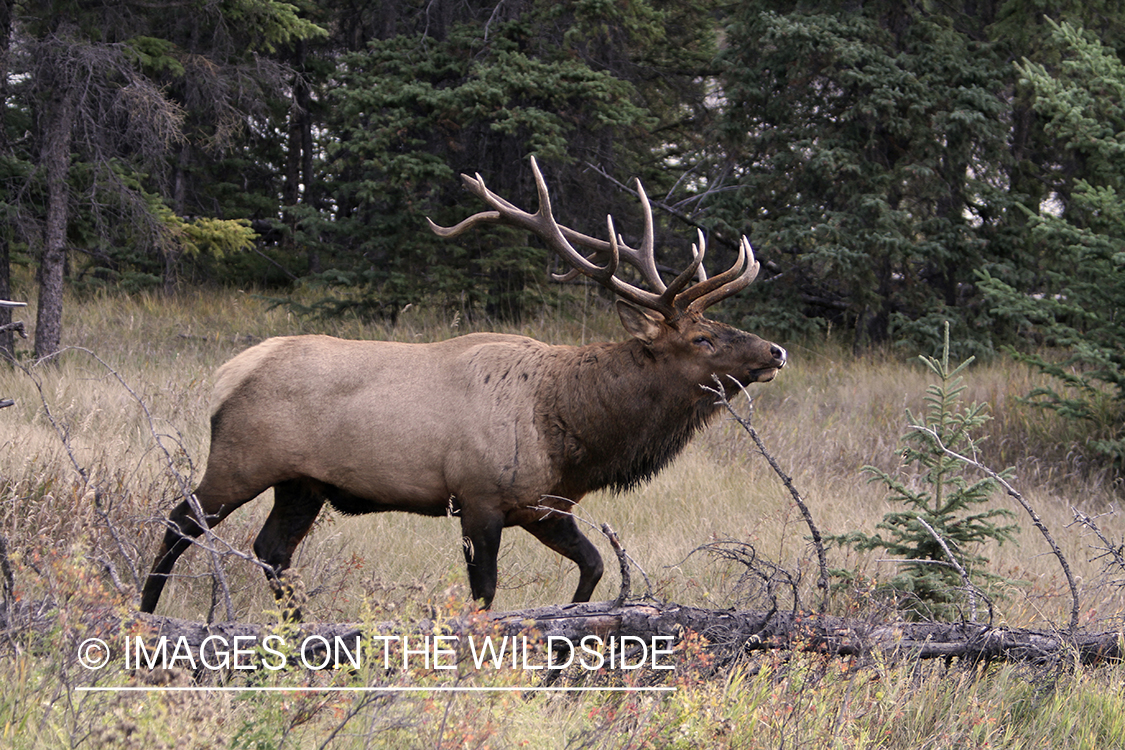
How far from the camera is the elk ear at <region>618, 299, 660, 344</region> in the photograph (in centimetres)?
495

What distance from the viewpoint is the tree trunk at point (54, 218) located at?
30.1 feet

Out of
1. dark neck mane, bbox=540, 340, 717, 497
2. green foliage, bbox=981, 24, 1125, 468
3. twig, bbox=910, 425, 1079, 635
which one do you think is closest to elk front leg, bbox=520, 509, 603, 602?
dark neck mane, bbox=540, 340, 717, 497

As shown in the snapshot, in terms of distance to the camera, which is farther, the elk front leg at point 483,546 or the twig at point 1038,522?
the elk front leg at point 483,546

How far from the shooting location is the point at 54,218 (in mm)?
9242

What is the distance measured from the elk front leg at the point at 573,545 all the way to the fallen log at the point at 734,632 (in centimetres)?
112

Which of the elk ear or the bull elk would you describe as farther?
the elk ear

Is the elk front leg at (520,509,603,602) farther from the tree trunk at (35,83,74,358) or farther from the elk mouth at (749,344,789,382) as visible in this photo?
the tree trunk at (35,83,74,358)

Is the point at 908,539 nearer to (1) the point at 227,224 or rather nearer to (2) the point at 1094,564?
(2) the point at 1094,564

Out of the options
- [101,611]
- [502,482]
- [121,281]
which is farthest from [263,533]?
[121,281]

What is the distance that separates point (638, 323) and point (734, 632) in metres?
1.77

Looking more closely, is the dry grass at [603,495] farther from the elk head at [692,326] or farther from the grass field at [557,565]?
the elk head at [692,326]

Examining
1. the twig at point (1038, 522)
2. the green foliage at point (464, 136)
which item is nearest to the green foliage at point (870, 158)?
the green foliage at point (464, 136)

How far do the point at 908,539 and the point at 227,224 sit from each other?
7.29 m

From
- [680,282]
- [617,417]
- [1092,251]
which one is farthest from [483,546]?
[1092,251]
